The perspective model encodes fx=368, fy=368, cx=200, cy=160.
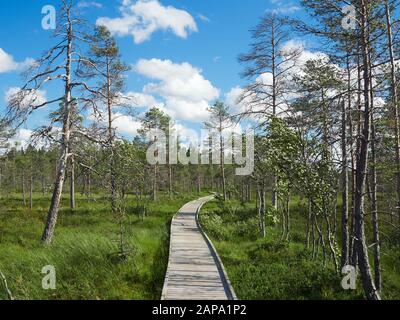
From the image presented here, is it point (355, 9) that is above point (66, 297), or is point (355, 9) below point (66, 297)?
above

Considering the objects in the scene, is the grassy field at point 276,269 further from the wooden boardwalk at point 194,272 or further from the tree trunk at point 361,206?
the tree trunk at point 361,206

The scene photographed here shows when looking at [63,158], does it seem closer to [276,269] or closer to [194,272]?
[194,272]

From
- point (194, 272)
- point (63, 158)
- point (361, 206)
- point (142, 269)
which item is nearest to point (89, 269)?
point (142, 269)

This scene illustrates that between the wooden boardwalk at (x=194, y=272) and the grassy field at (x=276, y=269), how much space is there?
0.51 metres

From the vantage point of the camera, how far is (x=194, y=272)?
10.3 meters

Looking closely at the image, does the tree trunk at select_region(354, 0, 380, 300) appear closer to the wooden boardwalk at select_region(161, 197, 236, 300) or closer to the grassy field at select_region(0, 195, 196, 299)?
the wooden boardwalk at select_region(161, 197, 236, 300)

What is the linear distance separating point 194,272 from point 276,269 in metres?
2.77

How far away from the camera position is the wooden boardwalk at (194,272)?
838cm

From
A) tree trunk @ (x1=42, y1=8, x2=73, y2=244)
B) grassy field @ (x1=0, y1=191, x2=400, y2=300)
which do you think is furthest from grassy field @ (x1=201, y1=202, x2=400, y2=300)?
tree trunk @ (x1=42, y1=8, x2=73, y2=244)

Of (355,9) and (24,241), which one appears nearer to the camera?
(355,9)
